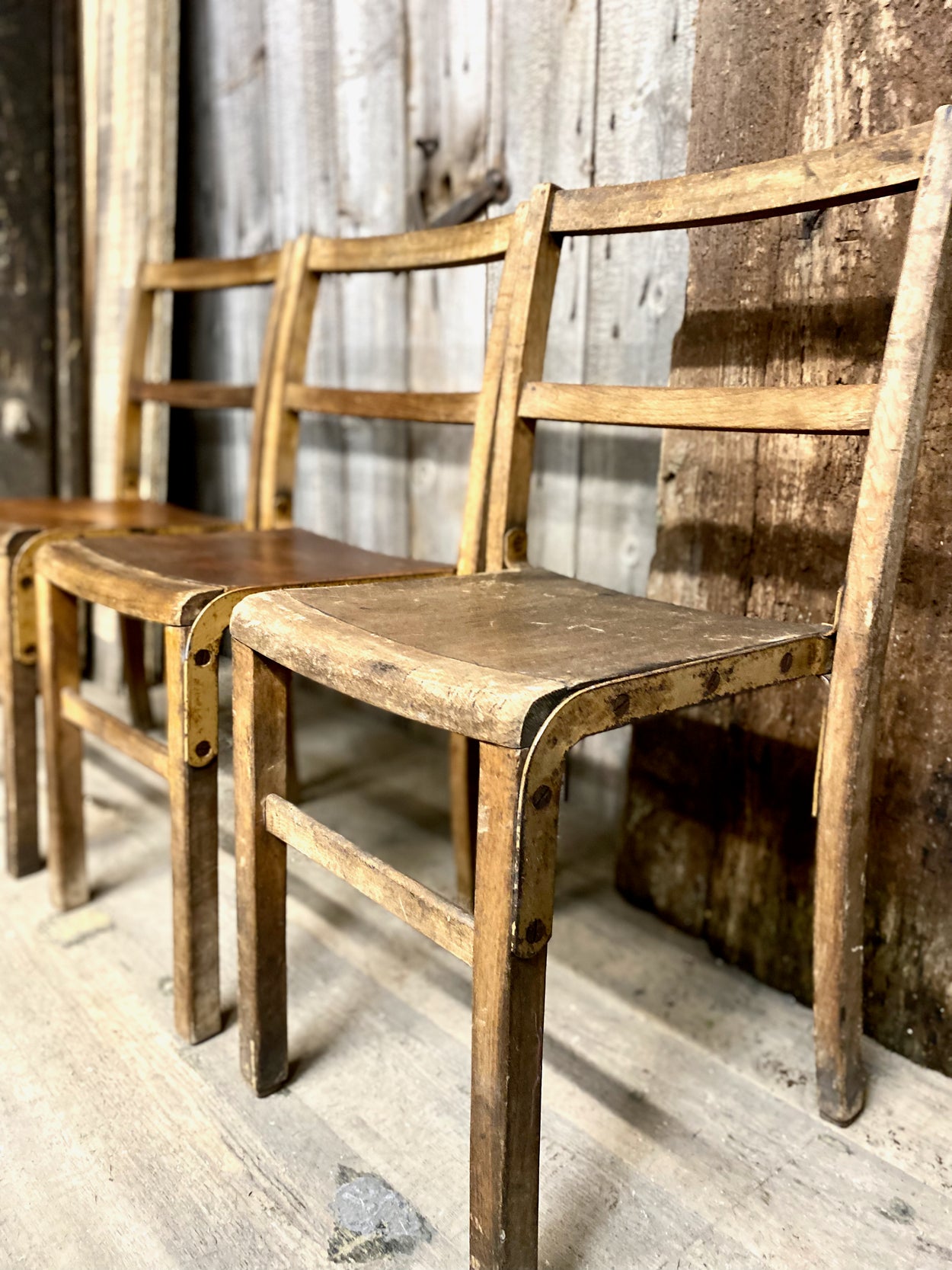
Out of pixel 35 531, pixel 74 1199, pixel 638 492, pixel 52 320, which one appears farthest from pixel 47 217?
pixel 74 1199

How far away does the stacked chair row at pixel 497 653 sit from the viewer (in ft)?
2.34

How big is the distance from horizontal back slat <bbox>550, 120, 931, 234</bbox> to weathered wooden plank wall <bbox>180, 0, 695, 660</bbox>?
269 mm

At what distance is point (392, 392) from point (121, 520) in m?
0.54

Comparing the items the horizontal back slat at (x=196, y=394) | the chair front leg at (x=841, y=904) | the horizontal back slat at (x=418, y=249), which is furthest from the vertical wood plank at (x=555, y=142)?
the chair front leg at (x=841, y=904)

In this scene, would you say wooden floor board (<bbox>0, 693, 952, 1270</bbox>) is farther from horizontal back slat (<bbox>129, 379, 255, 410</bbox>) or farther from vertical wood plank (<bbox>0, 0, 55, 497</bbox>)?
vertical wood plank (<bbox>0, 0, 55, 497</bbox>)

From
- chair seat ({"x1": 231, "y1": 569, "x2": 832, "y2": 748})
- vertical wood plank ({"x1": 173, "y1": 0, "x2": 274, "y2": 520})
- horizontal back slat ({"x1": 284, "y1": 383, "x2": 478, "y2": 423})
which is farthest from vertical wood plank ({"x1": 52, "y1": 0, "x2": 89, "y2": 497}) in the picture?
chair seat ({"x1": 231, "y1": 569, "x2": 832, "y2": 748})

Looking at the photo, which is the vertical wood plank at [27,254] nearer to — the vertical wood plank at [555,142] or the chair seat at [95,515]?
the chair seat at [95,515]

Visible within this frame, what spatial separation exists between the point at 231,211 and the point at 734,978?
6.03ft

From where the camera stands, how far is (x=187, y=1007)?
108 centimetres

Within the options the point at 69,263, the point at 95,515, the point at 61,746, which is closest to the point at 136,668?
the point at 95,515

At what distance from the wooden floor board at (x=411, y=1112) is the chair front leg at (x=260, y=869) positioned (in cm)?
7

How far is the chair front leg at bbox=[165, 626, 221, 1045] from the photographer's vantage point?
3.40ft

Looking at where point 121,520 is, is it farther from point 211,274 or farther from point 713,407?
point 713,407

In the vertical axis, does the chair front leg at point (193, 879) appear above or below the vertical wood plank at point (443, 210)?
below
